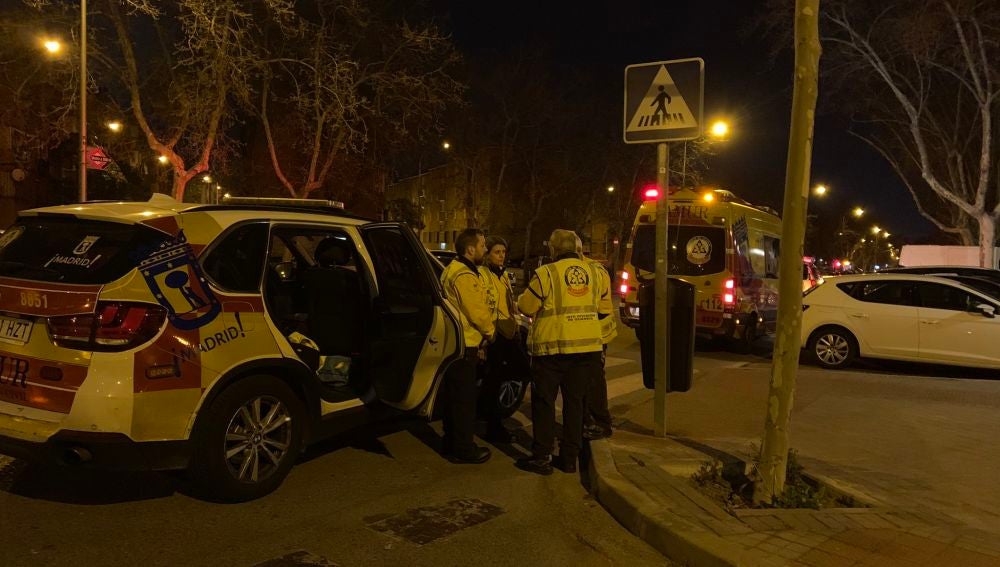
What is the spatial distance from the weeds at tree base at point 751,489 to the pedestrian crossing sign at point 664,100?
254 cm

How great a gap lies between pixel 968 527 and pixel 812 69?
284 cm

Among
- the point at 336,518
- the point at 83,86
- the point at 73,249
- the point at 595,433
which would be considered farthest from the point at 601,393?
the point at 83,86

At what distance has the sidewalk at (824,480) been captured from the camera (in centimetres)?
383

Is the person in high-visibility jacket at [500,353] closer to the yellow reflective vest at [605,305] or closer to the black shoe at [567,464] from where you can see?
the yellow reflective vest at [605,305]

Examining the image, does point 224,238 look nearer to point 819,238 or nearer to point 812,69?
point 812,69

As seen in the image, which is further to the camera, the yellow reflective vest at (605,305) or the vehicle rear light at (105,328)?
the yellow reflective vest at (605,305)

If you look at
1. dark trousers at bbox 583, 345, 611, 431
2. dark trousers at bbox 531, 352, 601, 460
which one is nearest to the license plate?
dark trousers at bbox 531, 352, 601, 460

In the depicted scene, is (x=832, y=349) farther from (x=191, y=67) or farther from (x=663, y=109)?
(x=191, y=67)

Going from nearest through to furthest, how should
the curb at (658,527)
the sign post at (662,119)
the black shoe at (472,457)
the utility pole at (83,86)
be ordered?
the curb at (658,527), the black shoe at (472,457), the sign post at (662,119), the utility pole at (83,86)

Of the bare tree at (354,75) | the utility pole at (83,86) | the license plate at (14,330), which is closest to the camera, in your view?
the license plate at (14,330)

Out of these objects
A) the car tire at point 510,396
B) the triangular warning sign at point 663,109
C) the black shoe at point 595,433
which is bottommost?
the black shoe at point 595,433

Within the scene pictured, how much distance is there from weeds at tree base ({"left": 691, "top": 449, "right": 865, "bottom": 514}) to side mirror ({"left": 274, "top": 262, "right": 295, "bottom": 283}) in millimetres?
3887

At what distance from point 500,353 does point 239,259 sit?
2635mm

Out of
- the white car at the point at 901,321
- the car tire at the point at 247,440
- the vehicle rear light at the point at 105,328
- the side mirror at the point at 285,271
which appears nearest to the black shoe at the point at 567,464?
the car tire at the point at 247,440
